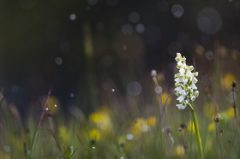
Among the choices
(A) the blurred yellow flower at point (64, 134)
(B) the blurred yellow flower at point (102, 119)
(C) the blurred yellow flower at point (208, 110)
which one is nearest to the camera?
(C) the blurred yellow flower at point (208, 110)

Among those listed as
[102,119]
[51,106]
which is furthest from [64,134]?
[102,119]

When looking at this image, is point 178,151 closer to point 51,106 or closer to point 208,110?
point 208,110

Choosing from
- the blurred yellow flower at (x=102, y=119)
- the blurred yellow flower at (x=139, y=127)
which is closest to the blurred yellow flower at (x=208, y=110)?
the blurred yellow flower at (x=139, y=127)

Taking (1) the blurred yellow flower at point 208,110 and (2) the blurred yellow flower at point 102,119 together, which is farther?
(2) the blurred yellow flower at point 102,119

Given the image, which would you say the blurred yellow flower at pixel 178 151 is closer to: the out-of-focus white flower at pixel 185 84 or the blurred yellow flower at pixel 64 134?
the blurred yellow flower at pixel 64 134

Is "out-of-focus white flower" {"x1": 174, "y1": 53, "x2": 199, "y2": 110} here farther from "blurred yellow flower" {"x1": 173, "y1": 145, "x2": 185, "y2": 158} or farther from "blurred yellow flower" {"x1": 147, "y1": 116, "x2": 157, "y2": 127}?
"blurred yellow flower" {"x1": 147, "y1": 116, "x2": 157, "y2": 127}

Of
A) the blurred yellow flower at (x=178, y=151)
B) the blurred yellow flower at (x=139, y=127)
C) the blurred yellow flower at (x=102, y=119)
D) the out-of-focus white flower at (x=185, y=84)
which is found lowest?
the out-of-focus white flower at (x=185, y=84)

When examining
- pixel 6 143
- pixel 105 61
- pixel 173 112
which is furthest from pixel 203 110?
pixel 105 61
